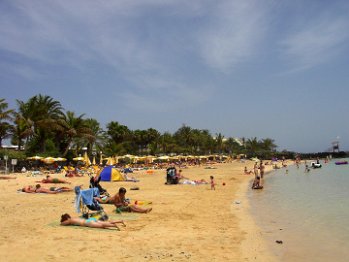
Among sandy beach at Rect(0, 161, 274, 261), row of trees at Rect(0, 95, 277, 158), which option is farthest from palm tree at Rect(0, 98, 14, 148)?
sandy beach at Rect(0, 161, 274, 261)

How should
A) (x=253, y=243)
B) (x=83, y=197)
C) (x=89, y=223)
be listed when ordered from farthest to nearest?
(x=83, y=197) < (x=89, y=223) < (x=253, y=243)

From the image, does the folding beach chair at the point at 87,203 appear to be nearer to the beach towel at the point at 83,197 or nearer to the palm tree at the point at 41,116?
the beach towel at the point at 83,197

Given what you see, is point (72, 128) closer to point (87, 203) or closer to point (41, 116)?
point (41, 116)

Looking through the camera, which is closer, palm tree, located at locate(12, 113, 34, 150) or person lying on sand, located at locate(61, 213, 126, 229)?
person lying on sand, located at locate(61, 213, 126, 229)

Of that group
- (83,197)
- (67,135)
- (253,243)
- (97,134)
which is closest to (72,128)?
(67,135)

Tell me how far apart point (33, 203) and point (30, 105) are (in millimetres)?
27665

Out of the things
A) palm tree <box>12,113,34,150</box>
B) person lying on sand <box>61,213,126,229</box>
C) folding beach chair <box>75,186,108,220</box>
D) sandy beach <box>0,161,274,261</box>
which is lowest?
sandy beach <box>0,161,274,261</box>

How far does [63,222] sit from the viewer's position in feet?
26.7

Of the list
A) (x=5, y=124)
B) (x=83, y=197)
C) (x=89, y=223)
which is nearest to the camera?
(x=89, y=223)

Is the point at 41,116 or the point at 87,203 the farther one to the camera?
the point at 41,116

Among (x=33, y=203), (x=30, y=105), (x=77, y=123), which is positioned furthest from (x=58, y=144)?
(x=33, y=203)

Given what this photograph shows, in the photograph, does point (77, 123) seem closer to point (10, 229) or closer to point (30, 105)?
point (30, 105)

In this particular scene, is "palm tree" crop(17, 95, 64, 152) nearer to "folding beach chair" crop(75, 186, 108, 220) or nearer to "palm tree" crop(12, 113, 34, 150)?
"palm tree" crop(12, 113, 34, 150)

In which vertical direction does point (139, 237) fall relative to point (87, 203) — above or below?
below
